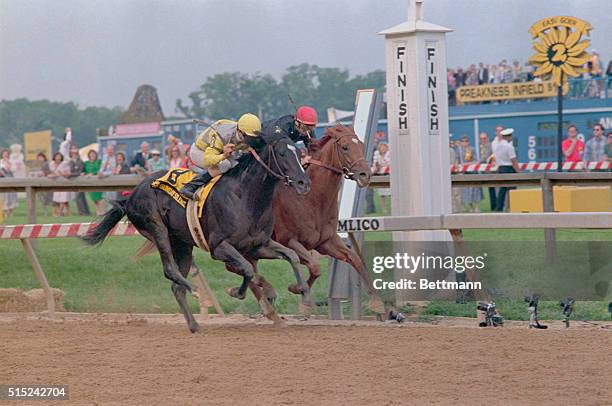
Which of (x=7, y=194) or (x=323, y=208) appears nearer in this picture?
(x=323, y=208)

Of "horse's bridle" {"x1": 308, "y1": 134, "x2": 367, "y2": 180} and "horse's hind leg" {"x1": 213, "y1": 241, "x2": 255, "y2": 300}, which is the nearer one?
"horse's hind leg" {"x1": 213, "y1": 241, "x2": 255, "y2": 300}

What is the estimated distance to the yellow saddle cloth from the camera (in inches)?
375

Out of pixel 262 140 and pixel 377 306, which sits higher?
pixel 262 140

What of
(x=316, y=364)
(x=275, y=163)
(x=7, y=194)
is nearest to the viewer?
(x=316, y=364)

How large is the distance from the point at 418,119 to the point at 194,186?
216 cm

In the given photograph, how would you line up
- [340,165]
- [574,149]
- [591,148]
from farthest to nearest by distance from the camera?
[574,149] < [591,148] < [340,165]

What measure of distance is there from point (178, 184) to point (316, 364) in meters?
3.01

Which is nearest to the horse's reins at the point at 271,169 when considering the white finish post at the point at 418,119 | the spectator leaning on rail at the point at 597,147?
the white finish post at the point at 418,119

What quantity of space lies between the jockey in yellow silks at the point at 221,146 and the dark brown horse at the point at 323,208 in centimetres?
66

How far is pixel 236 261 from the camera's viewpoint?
9.13 meters

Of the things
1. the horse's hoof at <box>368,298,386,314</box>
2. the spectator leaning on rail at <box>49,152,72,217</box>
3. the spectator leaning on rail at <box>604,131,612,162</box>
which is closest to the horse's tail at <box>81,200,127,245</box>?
the horse's hoof at <box>368,298,386,314</box>

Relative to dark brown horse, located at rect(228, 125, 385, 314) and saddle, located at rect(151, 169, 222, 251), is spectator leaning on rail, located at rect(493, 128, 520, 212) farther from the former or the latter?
saddle, located at rect(151, 169, 222, 251)

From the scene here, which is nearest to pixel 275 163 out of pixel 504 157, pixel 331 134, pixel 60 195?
pixel 331 134

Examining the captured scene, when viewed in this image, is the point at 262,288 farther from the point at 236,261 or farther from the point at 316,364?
the point at 316,364
